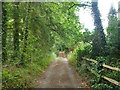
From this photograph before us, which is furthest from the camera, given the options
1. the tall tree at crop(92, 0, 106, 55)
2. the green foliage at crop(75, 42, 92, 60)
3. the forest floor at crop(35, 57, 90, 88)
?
the green foliage at crop(75, 42, 92, 60)

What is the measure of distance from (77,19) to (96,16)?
5.77 feet

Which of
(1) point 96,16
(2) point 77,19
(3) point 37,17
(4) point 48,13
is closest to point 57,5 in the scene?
(4) point 48,13

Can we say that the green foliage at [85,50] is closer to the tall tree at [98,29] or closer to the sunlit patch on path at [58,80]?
the tall tree at [98,29]

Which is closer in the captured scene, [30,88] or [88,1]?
[30,88]

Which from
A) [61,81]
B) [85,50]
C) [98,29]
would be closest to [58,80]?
[61,81]

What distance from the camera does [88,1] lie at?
5.91 m

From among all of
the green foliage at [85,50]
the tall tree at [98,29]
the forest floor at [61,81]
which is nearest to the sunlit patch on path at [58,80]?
the forest floor at [61,81]

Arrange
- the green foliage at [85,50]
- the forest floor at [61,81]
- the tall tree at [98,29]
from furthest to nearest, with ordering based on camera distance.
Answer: the green foliage at [85,50] < the tall tree at [98,29] < the forest floor at [61,81]

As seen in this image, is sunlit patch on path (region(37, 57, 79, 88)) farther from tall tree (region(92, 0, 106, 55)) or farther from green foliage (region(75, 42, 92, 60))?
tall tree (region(92, 0, 106, 55))

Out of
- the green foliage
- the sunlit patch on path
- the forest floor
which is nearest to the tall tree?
the green foliage

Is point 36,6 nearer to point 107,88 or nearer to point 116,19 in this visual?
point 116,19

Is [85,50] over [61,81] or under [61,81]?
over

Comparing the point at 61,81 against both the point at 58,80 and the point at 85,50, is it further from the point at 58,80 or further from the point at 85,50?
the point at 85,50

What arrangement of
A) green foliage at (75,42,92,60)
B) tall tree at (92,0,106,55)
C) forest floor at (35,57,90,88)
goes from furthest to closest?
1. green foliage at (75,42,92,60)
2. tall tree at (92,0,106,55)
3. forest floor at (35,57,90,88)
